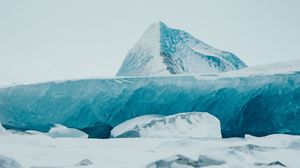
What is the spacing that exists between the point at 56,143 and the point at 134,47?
353 inches

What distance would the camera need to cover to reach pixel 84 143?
7.09 m

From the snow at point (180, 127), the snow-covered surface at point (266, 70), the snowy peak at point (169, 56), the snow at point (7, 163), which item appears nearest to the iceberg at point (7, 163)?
the snow at point (7, 163)

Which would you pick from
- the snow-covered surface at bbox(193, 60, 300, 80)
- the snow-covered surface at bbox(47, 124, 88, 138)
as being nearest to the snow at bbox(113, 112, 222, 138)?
the snow-covered surface at bbox(47, 124, 88, 138)

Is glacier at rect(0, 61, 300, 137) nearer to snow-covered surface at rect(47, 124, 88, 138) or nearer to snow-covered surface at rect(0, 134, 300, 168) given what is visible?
snow-covered surface at rect(47, 124, 88, 138)

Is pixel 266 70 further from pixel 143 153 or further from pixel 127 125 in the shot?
pixel 143 153

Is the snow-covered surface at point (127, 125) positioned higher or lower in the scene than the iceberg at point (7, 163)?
lower

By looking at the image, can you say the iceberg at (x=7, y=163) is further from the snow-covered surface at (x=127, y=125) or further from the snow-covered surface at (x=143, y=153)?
the snow-covered surface at (x=127, y=125)

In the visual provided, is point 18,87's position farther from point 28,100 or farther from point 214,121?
Answer: point 214,121

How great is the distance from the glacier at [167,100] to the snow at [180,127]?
1518 mm

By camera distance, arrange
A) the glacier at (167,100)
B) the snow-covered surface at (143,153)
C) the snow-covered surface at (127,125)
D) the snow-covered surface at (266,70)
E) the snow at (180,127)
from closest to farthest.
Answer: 1. the snow-covered surface at (143,153)
2. the snow at (180,127)
3. the snow-covered surface at (127,125)
4. the glacier at (167,100)
5. the snow-covered surface at (266,70)

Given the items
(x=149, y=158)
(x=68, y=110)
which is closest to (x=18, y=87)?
(x=68, y=110)

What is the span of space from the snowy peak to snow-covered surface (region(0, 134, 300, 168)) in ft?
22.7

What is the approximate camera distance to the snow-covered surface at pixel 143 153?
4.88 meters

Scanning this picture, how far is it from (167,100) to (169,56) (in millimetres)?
3275
